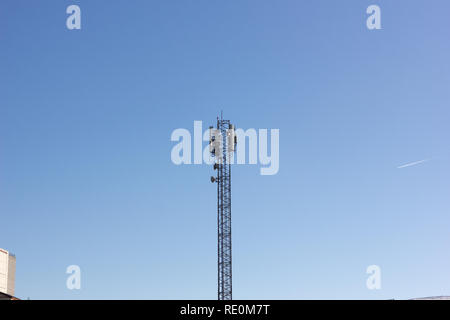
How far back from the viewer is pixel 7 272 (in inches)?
5089

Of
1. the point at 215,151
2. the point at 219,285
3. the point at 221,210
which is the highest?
the point at 215,151

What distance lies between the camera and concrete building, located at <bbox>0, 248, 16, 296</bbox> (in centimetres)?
12473

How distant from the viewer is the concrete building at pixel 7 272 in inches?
4911
